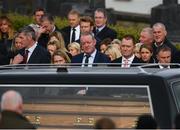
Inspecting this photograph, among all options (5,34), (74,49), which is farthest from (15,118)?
(5,34)

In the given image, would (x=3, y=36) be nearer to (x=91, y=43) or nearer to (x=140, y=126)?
(x=91, y=43)

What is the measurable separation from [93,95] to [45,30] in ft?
23.2

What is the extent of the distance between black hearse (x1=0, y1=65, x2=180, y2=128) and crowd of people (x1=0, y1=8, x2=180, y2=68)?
8.86 ft

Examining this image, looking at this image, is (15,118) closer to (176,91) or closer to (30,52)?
(176,91)

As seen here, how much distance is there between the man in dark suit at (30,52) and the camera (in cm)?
1338

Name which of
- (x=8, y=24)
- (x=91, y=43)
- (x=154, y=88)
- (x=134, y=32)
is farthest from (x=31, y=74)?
(x=134, y=32)

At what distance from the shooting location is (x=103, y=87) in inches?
336

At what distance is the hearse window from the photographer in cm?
850

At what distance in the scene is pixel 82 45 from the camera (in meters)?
13.2

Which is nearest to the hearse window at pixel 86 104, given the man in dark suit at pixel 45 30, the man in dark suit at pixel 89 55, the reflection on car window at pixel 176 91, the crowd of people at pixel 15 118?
the reflection on car window at pixel 176 91

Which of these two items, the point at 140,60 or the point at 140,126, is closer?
the point at 140,126

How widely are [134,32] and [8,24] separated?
4267 millimetres

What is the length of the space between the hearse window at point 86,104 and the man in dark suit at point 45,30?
6.51m

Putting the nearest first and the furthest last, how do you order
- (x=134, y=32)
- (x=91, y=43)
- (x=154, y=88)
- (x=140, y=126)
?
(x=140, y=126) → (x=154, y=88) → (x=91, y=43) → (x=134, y=32)
